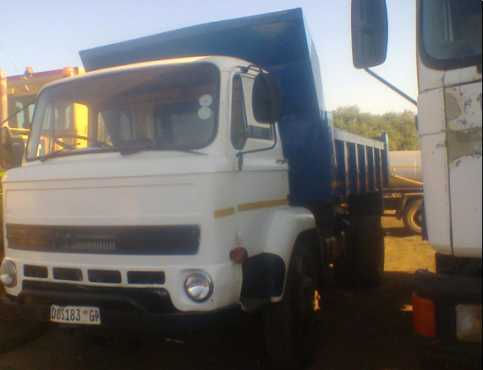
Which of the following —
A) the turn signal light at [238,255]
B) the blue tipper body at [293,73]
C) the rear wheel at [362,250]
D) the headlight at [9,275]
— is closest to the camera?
the turn signal light at [238,255]

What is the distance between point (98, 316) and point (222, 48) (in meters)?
2.69

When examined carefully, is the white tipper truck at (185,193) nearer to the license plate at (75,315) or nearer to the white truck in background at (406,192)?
the license plate at (75,315)

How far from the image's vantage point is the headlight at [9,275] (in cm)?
357

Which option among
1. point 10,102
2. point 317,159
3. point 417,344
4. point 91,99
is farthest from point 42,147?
point 10,102

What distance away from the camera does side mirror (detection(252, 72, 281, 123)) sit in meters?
3.57

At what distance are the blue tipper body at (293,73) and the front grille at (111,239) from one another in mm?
1504

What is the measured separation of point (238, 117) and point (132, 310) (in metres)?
1.49

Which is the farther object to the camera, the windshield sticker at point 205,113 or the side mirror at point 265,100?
the side mirror at point 265,100

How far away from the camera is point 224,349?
448 centimetres

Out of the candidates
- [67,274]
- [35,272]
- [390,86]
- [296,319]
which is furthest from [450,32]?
[35,272]

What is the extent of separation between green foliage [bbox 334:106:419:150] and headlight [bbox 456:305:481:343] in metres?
37.7

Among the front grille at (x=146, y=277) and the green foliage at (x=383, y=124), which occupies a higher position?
the green foliage at (x=383, y=124)

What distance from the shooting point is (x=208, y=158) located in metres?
3.13

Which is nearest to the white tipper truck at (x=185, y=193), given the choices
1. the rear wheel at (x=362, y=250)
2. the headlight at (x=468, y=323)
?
the headlight at (x=468, y=323)
